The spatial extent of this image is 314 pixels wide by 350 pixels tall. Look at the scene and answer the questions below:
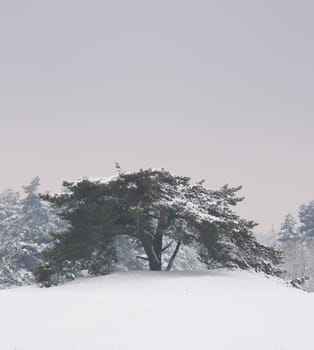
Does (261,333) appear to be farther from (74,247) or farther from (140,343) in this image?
(74,247)

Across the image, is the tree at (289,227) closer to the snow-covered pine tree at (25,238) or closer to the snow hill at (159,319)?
the snow-covered pine tree at (25,238)

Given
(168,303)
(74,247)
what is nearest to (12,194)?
(74,247)

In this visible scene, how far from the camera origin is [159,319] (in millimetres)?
10391

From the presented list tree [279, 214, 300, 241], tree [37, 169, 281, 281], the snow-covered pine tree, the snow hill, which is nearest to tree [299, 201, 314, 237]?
tree [279, 214, 300, 241]

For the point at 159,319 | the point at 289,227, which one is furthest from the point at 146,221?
the point at 289,227

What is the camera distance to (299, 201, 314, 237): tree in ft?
218

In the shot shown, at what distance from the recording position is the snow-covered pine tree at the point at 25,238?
38188 millimetres

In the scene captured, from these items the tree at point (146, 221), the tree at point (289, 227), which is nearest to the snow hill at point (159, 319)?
the tree at point (146, 221)

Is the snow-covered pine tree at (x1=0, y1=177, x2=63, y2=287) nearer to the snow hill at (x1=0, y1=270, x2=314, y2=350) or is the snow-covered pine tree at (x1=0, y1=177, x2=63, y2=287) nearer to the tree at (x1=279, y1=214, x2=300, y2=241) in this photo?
the snow hill at (x1=0, y1=270, x2=314, y2=350)

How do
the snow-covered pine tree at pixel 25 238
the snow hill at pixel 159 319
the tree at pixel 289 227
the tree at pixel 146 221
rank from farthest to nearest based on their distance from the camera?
1. the tree at pixel 289 227
2. the snow-covered pine tree at pixel 25 238
3. the tree at pixel 146 221
4. the snow hill at pixel 159 319

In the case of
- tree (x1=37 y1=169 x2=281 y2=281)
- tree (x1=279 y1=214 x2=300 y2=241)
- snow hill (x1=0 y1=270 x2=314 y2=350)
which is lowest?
snow hill (x1=0 y1=270 x2=314 y2=350)

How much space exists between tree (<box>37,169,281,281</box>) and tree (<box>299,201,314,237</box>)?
1923 inches

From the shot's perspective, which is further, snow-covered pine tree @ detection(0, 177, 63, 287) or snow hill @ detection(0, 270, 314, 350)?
snow-covered pine tree @ detection(0, 177, 63, 287)

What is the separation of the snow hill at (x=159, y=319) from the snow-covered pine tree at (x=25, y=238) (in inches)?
547
